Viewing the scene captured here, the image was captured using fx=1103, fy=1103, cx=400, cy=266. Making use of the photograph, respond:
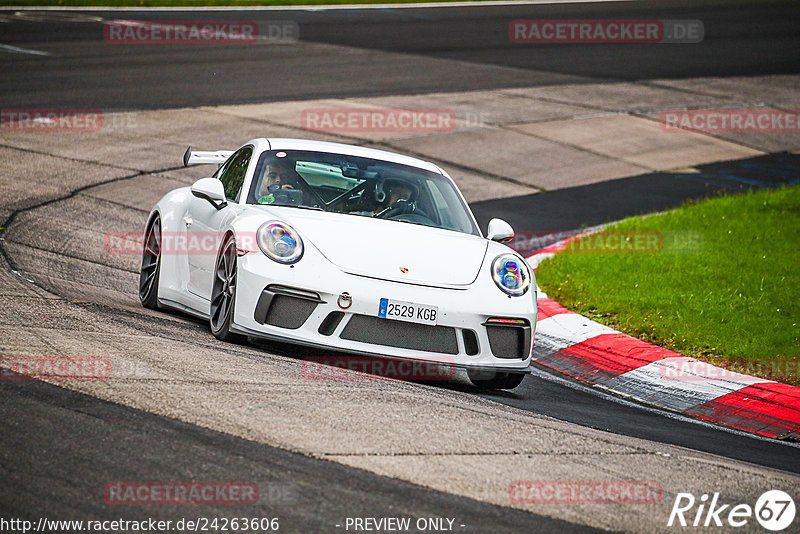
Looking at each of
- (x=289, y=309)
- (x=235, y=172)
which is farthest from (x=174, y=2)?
(x=289, y=309)

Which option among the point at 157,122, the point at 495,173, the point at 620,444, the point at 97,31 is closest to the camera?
the point at 620,444

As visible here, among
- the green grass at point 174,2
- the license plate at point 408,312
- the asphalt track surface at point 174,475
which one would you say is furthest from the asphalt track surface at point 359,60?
the asphalt track surface at point 174,475

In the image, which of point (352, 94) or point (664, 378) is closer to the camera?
point (664, 378)

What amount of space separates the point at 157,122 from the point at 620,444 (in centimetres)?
1173

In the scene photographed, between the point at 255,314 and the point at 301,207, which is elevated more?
the point at 301,207

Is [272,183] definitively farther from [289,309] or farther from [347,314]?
[347,314]

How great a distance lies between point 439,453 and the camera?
15.8ft

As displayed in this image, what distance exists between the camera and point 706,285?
9703 millimetres

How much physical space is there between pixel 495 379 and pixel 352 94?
1238cm

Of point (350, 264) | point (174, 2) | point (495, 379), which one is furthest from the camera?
point (174, 2)

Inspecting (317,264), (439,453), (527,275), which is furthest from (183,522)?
(527,275)

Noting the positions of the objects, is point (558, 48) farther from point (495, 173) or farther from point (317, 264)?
point (317, 264)

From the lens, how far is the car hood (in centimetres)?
652

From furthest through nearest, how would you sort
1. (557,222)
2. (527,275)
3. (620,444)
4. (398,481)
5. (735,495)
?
(557,222) < (527,275) < (620,444) < (735,495) < (398,481)
